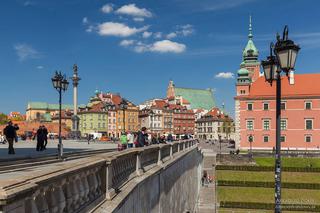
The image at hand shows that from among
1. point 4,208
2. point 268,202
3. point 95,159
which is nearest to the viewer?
point 4,208

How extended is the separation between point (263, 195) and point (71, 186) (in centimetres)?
4492

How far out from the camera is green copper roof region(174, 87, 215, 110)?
17412 cm

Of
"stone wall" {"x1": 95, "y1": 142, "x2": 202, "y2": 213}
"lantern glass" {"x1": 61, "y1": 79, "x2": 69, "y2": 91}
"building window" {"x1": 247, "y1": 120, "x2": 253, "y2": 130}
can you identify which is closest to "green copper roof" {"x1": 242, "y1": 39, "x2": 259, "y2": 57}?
"building window" {"x1": 247, "y1": 120, "x2": 253, "y2": 130}

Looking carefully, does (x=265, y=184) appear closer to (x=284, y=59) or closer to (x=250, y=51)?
(x=284, y=59)

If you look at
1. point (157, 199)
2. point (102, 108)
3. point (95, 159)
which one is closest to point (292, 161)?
point (157, 199)

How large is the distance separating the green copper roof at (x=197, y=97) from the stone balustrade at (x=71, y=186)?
536 ft

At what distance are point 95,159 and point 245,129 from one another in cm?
8003

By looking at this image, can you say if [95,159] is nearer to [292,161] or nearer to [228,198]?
[228,198]

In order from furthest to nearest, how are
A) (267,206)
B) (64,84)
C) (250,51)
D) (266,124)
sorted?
(250,51) < (266,124) < (267,206) < (64,84)

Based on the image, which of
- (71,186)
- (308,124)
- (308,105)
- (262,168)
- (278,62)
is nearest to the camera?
(71,186)

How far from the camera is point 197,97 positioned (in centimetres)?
17962

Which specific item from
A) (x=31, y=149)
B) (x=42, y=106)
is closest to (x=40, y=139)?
(x=31, y=149)

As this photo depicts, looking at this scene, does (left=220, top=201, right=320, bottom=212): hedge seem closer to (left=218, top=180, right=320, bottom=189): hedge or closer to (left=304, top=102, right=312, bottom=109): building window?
(left=218, top=180, right=320, bottom=189): hedge

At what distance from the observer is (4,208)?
314cm
